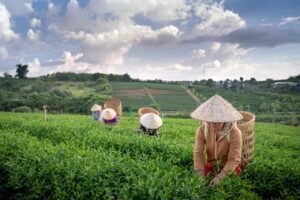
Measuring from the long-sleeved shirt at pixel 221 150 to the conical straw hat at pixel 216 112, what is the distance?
169mm

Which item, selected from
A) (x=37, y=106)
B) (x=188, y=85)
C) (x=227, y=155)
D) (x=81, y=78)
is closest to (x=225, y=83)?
(x=188, y=85)

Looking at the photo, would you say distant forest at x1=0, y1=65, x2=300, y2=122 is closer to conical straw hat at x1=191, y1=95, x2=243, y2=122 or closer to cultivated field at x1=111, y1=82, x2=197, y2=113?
cultivated field at x1=111, y1=82, x2=197, y2=113

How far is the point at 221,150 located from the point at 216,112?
0.59m

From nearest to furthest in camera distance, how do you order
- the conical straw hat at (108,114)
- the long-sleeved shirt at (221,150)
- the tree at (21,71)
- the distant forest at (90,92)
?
the long-sleeved shirt at (221,150) → the conical straw hat at (108,114) → the distant forest at (90,92) → the tree at (21,71)

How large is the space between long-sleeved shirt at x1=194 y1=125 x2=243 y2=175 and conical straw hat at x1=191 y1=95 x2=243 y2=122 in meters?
0.17

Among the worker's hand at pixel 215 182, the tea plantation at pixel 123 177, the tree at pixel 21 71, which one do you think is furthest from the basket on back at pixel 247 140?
the tree at pixel 21 71

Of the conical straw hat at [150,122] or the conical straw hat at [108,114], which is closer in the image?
the conical straw hat at [150,122]

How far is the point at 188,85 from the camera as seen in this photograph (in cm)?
6894

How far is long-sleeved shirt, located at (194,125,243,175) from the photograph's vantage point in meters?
4.79

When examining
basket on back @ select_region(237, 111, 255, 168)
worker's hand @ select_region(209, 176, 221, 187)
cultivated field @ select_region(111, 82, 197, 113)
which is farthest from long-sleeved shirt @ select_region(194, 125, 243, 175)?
cultivated field @ select_region(111, 82, 197, 113)

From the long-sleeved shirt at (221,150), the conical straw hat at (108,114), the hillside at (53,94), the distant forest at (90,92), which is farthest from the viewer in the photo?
the distant forest at (90,92)

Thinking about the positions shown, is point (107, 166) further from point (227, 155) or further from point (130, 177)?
point (227, 155)

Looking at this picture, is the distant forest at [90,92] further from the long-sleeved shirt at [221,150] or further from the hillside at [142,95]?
the long-sleeved shirt at [221,150]

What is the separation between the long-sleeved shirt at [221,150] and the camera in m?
4.79
